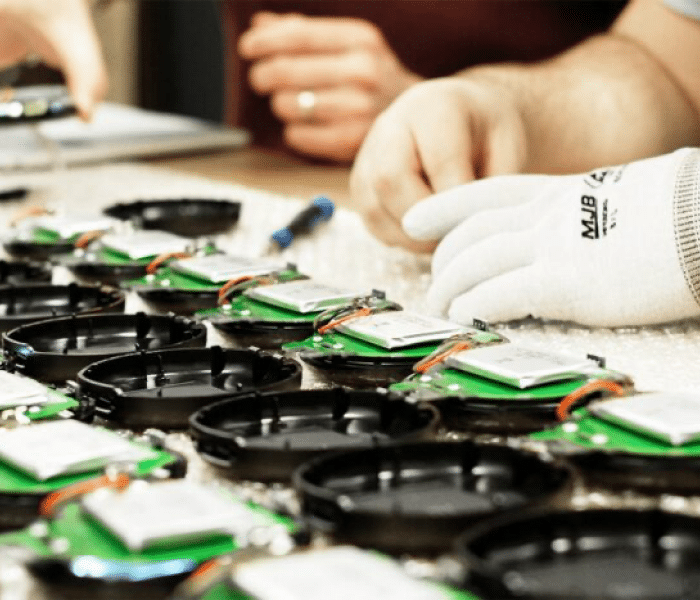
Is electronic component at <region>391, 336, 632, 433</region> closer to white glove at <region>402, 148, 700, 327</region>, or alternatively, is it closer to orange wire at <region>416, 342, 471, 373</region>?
orange wire at <region>416, 342, 471, 373</region>

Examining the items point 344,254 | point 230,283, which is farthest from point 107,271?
point 344,254

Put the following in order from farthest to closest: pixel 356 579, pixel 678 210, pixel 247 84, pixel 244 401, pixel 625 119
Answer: pixel 247 84 → pixel 625 119 → pixel 678 210 → pixel 244 401 → pixel 356 579

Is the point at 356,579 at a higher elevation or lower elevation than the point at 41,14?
lower

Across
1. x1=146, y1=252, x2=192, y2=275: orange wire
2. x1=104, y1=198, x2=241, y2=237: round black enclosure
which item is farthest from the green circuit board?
x1=104, y1=198, x2=241, y2=237: round black enclosure

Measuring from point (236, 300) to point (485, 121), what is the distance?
0.39 metres

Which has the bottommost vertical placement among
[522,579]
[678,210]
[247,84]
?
[522,579]

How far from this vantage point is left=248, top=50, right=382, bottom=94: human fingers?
5.15 feet

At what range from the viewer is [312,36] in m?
1.61

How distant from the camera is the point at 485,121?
1.08m

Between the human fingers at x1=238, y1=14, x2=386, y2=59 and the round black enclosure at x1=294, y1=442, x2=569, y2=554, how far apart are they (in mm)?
1192

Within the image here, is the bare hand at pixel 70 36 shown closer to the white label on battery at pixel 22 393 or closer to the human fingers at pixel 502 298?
the human fingers at pixel 502 298

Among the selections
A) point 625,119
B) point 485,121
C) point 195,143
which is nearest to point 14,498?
point 485,121

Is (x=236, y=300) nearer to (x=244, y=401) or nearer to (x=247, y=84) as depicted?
(x=244, y=401)

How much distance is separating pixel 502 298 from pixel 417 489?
36 cm
